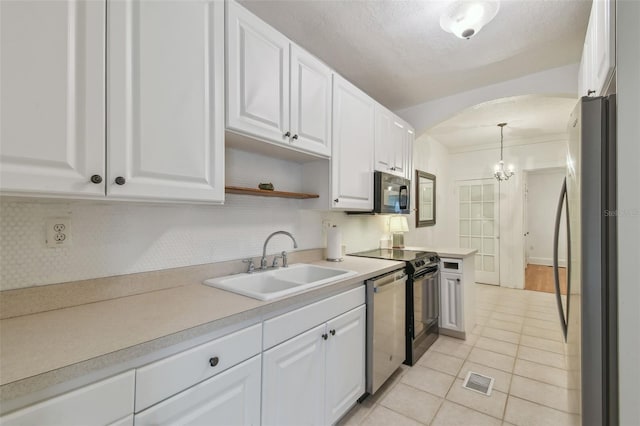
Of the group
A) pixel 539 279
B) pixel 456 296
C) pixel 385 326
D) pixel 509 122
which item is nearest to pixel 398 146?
pixel 456 296

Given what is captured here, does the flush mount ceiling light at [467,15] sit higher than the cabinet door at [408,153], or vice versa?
the flush mount ceiling light at [467,15]

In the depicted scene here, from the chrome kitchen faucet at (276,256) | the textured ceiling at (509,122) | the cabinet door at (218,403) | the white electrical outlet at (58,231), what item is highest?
the textured ceiling at (509,122)

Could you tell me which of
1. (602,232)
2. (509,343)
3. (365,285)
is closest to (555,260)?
(602,232)

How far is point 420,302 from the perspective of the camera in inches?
98.0

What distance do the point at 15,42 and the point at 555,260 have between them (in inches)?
97.1

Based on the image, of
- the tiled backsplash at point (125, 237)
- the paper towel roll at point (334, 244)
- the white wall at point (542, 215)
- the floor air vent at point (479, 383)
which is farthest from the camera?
the white wall at point (542, 215)

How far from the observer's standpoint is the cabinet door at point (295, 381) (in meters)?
1.20

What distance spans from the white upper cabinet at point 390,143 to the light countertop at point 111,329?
1.60m

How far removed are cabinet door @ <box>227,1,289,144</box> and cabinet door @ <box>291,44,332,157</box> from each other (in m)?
0.07

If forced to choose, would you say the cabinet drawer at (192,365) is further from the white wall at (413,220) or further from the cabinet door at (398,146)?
the cabinet door at (398,146)

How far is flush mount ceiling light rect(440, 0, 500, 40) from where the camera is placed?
156 cm

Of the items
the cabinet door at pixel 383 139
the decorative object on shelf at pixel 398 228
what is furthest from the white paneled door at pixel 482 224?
the cabinet door at pixel 383 139

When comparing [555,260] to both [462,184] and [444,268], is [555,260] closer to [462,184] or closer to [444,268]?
[444,268]

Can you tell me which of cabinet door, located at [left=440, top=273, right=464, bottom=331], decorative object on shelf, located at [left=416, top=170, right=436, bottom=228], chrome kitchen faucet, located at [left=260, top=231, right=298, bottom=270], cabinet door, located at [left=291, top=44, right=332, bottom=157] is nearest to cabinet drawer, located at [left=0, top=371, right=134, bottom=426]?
chrome kitchen faucet, located at [left=260, top=231, right=298, bottom=270]
